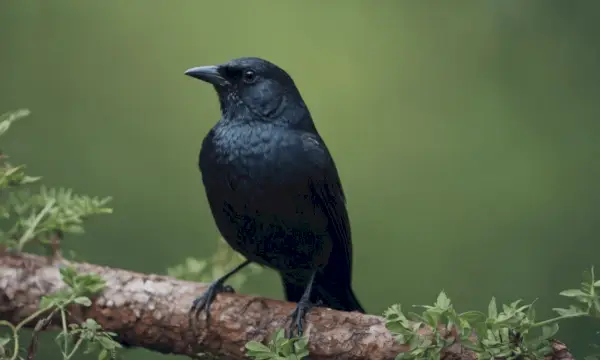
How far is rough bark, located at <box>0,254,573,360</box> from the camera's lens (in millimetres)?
2420

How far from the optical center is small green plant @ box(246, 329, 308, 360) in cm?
215

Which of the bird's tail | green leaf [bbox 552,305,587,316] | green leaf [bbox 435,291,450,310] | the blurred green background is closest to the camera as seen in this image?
green leaf [bbox 552,305,587,316]

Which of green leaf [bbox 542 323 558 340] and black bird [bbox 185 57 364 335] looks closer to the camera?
green leaf [bbox 542 323 558 340]

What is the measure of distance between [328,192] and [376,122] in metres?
1.09

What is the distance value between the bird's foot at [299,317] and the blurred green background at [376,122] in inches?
45.0

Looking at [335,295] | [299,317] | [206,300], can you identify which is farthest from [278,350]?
[335,295]

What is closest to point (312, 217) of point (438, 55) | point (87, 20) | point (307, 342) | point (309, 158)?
point (309, 158)

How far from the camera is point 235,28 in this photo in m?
3.71

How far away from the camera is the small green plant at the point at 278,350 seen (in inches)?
84.7

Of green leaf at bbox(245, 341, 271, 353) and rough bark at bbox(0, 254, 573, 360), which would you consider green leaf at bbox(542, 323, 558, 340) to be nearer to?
rough bark at bbox(0, 254, 573, 360)

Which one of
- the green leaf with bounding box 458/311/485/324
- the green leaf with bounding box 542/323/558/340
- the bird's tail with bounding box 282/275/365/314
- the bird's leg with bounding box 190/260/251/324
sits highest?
the green leaf with bounding box 458/311/485/324

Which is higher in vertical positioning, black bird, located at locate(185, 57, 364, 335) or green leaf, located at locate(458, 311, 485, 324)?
black bird, located at locate(185, 57, 364, 335)

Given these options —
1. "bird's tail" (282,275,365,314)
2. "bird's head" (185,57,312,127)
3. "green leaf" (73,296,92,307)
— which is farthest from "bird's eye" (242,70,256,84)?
"green leaf" (73,296,92,307)

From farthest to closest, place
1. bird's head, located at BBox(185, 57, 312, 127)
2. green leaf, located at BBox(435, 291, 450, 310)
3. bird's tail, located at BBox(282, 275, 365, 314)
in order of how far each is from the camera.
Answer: bird's tail, located at BBox(282, 275, 365, 314)
bird's head, located at BBox(185, 57, 312, 127)
green leaf, located at BBox(435, 291, 450, 310)
